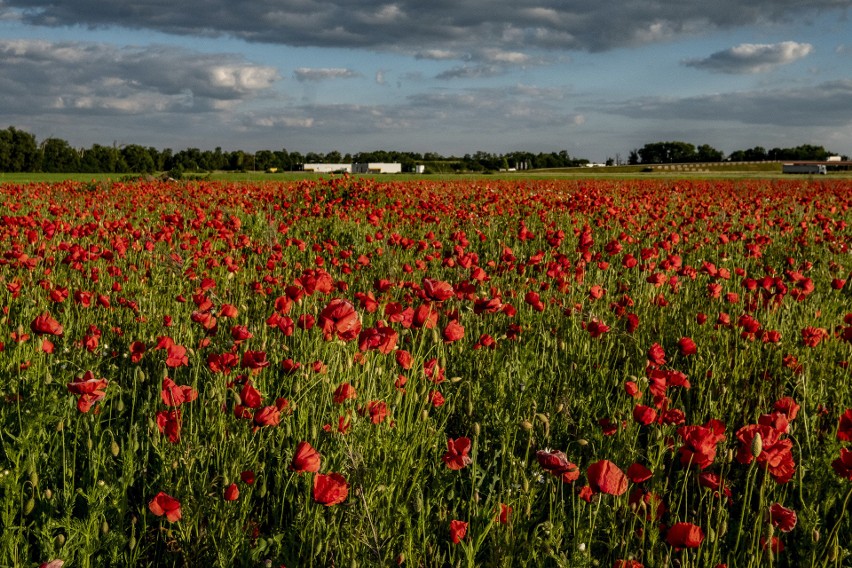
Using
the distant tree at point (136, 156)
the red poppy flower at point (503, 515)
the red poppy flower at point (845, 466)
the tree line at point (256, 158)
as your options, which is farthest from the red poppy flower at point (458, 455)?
the distant tree at point (136, 156)

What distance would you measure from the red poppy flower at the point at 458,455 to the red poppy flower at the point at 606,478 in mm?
502

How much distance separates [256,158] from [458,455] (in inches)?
4954

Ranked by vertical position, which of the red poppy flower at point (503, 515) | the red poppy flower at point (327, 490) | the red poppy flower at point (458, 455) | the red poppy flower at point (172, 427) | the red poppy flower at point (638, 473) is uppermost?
the red poppy flower at point (638, 473)

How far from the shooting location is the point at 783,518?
1979 millimetres

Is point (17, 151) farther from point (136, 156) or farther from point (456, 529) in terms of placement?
point (456, 529)

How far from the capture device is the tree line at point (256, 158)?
82312 millimetres

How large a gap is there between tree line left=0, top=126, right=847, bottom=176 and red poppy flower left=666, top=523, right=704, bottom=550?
153ft

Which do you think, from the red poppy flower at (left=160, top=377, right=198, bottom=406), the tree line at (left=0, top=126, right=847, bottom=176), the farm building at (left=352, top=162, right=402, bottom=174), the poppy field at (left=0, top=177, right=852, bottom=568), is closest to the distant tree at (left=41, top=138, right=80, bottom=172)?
the tree line at (left=0, top=126, right=847, bottom=176)

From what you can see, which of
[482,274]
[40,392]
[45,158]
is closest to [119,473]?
[40,392]

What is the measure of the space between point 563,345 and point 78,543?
255 cm

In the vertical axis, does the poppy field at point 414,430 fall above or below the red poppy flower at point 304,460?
below

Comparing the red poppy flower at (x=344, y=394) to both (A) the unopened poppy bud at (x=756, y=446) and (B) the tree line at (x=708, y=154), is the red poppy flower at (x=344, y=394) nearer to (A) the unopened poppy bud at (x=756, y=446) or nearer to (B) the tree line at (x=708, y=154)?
(A) the unopened poppy bud at (x=756, y=446)

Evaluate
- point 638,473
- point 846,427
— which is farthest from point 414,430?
point 846,427

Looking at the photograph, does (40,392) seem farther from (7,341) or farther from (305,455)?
(305,455)
